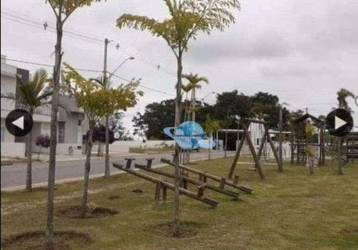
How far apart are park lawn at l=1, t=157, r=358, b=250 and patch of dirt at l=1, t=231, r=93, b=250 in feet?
0.35

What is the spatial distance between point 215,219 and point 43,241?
150 inches

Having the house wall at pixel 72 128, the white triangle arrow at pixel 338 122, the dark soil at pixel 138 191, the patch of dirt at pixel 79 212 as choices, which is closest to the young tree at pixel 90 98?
the patch of dirt at pixel 79 212

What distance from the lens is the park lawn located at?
7875mm

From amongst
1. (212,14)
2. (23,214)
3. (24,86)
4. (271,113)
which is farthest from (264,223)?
(271,113)

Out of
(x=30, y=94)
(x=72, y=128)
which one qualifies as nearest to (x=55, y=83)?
(x=30, y=94)

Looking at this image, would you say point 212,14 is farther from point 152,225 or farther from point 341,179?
point 341,179

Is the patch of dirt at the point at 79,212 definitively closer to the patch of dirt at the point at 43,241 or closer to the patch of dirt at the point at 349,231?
the patch of dirt at the point at 43,241

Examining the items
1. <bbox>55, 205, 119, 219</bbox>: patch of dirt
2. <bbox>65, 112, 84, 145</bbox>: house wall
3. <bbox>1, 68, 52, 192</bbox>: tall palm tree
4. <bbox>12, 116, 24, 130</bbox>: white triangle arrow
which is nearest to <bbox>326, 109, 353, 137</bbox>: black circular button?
<bbox>55, 205, 119, 219</bbox>: patch of dirt

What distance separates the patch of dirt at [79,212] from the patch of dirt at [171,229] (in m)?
1.72

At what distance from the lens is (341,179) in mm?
19500

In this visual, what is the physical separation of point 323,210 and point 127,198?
16.9ft

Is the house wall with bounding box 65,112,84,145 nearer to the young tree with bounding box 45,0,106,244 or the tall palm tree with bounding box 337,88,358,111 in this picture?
the tall palm tree with bounding box 337,88,358,111

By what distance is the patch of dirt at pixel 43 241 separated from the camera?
7.43 meters

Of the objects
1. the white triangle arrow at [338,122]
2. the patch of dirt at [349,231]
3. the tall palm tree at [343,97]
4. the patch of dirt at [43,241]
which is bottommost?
the patch of dirt at [43,241]
